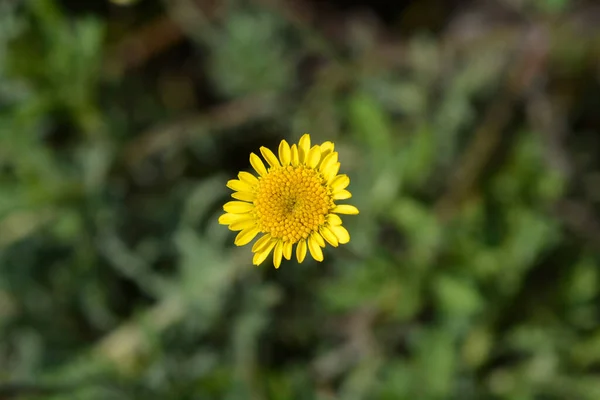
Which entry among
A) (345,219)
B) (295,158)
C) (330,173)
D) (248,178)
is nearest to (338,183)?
(330,173)

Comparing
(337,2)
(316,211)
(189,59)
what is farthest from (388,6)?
(316,211)

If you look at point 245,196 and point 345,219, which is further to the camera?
point 345,219

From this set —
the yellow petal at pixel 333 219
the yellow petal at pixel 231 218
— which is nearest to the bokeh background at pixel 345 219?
the yellow petal at pixel 333 219

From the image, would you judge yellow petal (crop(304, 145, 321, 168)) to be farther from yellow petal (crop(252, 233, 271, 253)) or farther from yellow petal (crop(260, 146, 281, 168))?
yellow petal (crop(252, 233, 271, 253))

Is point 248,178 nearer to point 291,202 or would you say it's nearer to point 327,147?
point 291,202

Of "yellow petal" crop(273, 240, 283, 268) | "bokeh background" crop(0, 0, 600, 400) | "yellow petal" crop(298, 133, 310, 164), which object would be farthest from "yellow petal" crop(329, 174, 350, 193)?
A: "bokeh background" crop(0, 0, 600, 400)

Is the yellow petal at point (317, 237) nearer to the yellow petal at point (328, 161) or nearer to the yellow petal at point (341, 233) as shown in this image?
the yellow petal at point (341, 233)
